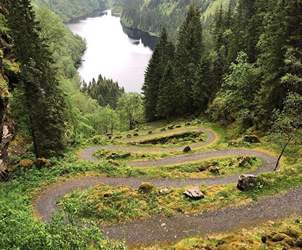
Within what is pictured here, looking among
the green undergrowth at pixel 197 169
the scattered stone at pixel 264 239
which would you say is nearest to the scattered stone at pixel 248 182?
the green undergrowth at pixel 197 169

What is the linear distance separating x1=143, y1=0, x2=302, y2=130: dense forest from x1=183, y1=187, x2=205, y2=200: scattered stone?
37.0ft

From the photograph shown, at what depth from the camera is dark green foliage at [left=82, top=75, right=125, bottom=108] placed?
14800 centimetres

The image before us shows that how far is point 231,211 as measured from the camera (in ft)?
95.1

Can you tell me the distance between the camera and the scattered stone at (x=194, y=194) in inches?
1231

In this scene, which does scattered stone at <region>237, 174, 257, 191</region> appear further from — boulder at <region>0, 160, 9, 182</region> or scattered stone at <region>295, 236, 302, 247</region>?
boulder at <region>0, 160, 9, 182</region>

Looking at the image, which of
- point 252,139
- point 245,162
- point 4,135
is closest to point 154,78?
point 252,139

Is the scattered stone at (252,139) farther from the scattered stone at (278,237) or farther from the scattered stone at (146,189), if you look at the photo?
the scattered stone at (278,237)

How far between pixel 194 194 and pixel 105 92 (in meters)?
122

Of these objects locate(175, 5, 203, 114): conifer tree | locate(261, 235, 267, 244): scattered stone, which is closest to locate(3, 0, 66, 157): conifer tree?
locate(261, 235, 267, 244): scattered stone

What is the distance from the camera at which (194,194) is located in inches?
1237

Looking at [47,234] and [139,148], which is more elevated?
[47,234]

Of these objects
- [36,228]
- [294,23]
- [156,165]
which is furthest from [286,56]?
[36,228]

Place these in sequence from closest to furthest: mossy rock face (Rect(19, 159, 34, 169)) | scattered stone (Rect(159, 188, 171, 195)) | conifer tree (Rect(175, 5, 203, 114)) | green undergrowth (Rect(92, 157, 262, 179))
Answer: scattered stone (Rect(159, 188, 171, 195)) → green undergrowth (Rect(92, 157, 262, 179)) → mossy rock face (Rect(19, 159, 34, 169)) → conifer tree (Rect(175, 5, 203, 114))

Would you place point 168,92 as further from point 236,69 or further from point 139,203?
point 139,203
